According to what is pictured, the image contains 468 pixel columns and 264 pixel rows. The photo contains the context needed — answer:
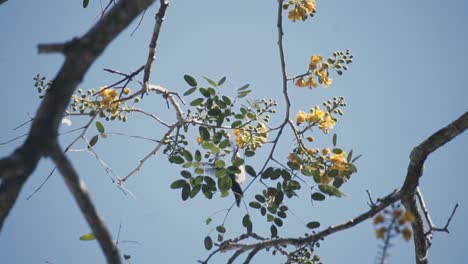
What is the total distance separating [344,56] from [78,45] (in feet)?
8.26

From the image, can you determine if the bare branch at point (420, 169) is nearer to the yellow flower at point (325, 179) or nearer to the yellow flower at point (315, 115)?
the yellow flower at point (325, 179)

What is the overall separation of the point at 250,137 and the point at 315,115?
508 millimetres

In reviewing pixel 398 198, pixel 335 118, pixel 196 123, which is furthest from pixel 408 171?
pixel 196 123

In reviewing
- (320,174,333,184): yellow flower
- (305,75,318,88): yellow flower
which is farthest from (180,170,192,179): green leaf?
(305,75,318,88): yellow flower

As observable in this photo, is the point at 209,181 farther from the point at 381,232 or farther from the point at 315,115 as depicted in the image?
the point at 381,232

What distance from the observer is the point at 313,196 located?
10.1 ft

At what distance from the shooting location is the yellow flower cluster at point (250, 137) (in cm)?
345

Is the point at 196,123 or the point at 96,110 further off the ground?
the point at 96,110

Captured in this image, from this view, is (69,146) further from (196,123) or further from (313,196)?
(313,196)

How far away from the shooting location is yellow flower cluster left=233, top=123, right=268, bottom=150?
3.45 metres

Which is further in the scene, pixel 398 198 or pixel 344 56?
pixel 344 56

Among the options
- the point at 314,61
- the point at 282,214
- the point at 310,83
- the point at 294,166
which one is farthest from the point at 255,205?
the point at 314,61

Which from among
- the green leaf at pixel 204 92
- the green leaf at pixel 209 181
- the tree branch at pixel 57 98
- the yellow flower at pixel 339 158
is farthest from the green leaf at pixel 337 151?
the tree branch at pixel 57 98

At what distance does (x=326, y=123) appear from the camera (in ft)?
11.3
